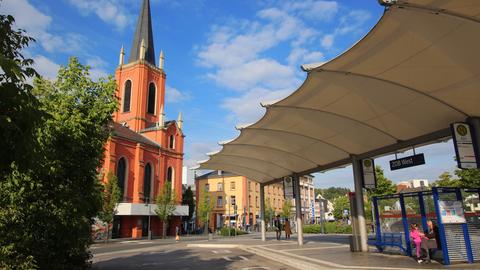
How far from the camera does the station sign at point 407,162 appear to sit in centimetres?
1224

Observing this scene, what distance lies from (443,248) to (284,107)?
627cm

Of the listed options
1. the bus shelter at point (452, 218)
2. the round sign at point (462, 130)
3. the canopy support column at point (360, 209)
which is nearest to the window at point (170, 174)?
the canopy support column at point (360, 209)

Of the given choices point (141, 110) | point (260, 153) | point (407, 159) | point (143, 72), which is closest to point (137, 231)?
point (141, 110)

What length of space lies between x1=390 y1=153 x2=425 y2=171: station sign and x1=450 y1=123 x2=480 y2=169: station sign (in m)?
2.27

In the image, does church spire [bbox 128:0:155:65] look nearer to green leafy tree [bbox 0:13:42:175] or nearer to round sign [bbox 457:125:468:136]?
round sign [bbox 457:125:468:136]

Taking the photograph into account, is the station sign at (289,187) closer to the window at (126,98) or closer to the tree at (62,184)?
the tree at (62,184)

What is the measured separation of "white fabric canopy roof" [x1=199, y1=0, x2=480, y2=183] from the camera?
22.2 feet

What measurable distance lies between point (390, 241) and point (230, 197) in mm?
59016

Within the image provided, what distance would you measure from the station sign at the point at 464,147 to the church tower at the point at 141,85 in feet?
169

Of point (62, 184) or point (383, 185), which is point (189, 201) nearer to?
point (383, 185)

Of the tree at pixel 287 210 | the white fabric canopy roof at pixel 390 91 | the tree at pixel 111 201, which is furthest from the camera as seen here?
the tree at pixel 287 210

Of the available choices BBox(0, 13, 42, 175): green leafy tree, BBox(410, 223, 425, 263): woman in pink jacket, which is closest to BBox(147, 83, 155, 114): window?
BBox(410, 223, 425, 263): woman in pink jacket

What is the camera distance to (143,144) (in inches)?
1982

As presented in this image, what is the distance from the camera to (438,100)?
9844 mm
